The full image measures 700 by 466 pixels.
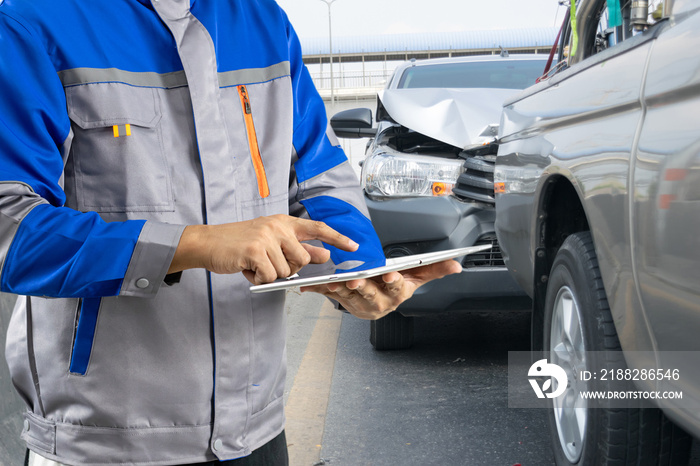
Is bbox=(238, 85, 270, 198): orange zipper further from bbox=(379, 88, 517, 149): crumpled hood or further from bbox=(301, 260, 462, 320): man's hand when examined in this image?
bbox=(379, 88, 517, 149): crumpled hood

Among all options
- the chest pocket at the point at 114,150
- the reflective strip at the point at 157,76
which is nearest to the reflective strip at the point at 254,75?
the reflective strip at the point at 157,76

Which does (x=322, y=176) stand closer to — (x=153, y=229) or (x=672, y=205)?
(x=153, y=229)

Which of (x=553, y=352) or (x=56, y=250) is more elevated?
(x=56, y=250)

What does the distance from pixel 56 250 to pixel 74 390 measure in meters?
0.31

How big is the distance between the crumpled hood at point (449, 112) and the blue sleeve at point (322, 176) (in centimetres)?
287

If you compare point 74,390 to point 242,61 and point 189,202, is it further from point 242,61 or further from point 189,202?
point 242,61

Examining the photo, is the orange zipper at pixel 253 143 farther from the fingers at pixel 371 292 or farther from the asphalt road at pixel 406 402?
the asphalt road at pixel 406 402

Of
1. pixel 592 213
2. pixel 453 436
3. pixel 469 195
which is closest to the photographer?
pixel 592 213

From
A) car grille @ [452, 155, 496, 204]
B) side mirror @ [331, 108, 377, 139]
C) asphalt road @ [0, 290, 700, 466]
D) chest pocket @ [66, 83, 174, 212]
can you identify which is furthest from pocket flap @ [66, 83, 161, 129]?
side mirror @ [331, 108, 377, 139]

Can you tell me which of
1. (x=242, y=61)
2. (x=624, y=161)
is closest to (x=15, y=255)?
(x=242, y=61)

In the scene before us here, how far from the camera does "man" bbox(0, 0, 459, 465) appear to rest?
116 cm

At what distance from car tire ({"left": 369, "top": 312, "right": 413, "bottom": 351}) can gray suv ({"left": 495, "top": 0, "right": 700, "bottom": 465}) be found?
1484 millimetres

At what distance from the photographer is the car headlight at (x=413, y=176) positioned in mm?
4223

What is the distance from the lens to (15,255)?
1.15m
